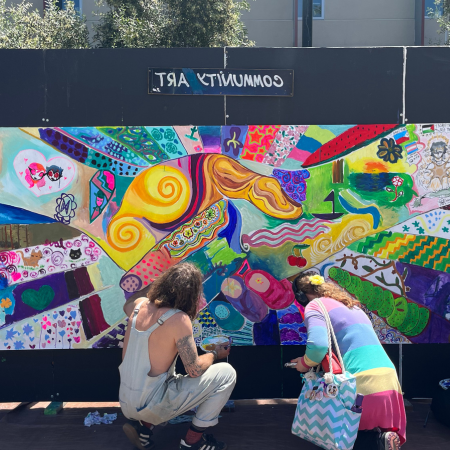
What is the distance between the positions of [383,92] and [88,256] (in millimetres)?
2838

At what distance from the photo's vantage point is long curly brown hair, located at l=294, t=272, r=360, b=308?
3371 millimetres

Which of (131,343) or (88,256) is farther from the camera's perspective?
(88,256)

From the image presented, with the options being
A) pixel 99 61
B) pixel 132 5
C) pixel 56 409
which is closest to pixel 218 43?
pixel 132 5

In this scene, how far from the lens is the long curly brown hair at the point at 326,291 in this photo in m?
3.37

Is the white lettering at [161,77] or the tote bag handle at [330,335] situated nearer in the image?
the tote bag handle at [330,335]

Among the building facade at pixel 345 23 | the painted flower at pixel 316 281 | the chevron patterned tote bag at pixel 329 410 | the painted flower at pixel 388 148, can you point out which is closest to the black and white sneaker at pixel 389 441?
the chevron patterned tote bag at pixel 329 410

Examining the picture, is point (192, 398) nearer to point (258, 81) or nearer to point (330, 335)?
point (330, 335)

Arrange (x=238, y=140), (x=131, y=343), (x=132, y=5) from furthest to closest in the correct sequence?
(x=132, y=5)
(x=238, y=140)
(x=131, y=343)

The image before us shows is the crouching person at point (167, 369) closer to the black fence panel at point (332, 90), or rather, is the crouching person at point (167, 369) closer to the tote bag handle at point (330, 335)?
the tote bag handle at point (330, 335)

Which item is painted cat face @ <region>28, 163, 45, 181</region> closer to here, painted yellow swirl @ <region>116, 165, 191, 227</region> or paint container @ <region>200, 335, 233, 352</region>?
painted yellow swirl @ <region>116, 165, 191, 227</region>

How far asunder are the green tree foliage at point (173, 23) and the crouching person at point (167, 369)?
8.19 metres

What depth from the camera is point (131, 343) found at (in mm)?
3355

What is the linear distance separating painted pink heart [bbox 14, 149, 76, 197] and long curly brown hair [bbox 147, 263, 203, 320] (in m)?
1.37

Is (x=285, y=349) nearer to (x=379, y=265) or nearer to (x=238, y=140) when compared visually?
(x=379, y=265)
